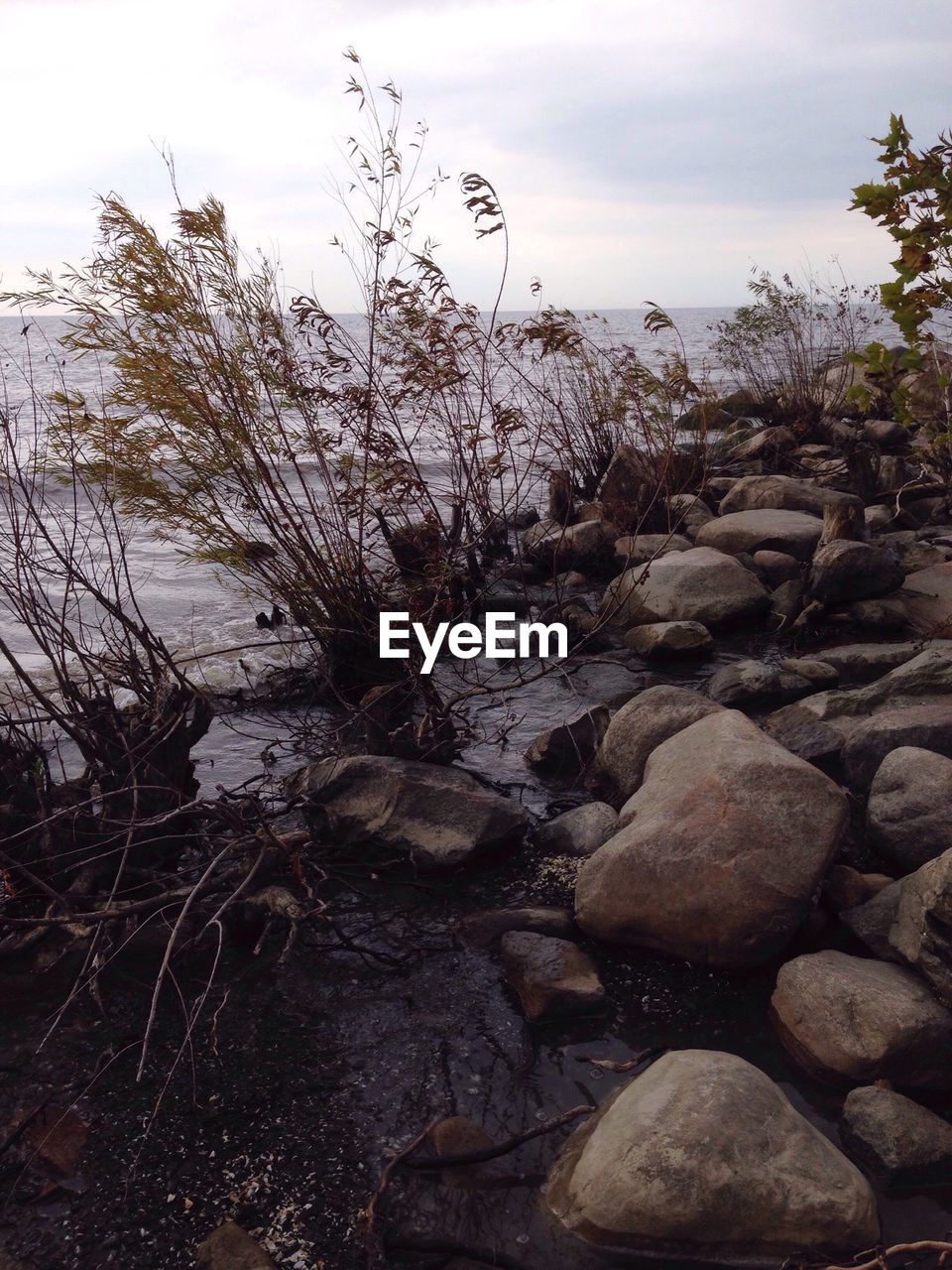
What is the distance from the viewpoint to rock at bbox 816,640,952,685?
531 centimetres

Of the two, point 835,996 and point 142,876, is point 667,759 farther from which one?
point 142,876

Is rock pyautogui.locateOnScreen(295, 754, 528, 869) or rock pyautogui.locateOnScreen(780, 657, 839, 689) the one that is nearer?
rock pyautogui.locateOnScreen(295, 754, 528, 869)

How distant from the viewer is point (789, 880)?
3.16m

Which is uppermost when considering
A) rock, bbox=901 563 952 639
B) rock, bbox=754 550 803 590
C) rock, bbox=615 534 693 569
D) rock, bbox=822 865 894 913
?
rock, bbox=615 534 693 569

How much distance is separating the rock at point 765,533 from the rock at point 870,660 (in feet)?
6.01

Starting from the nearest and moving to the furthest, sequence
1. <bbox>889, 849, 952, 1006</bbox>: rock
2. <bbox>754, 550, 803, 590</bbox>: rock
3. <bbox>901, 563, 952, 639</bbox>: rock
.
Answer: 1. <bbox>889, 849, 952, 1006</bbox>: rock
2. <bbox>901, 563, 952, 639</bbox>: rock
3. <bbox>754, 550, 803, 590</bbox>: rock

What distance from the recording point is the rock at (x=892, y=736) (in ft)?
12.9

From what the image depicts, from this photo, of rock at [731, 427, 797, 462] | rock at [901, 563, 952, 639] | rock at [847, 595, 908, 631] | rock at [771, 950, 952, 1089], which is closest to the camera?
rock at [771, 950, 952, 1089]

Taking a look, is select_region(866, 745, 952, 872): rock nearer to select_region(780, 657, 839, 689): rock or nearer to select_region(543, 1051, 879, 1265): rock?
select_region(543, 1051, 879, 1265): rock

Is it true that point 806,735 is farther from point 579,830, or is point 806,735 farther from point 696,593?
point 696,593

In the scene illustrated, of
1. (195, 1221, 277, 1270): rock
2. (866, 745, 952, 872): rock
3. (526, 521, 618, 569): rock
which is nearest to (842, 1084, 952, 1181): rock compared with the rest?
(866, 745, 952, 872): rock

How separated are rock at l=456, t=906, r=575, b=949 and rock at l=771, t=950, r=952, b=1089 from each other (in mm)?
764

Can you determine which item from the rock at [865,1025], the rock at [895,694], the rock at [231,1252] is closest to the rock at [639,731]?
the rock at [895,694]

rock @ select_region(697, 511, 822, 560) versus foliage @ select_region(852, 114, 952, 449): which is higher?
foliage @ select_region(852, 114, 952, 449)
